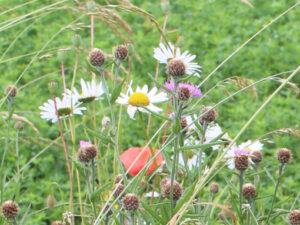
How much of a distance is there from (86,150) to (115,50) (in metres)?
0.18

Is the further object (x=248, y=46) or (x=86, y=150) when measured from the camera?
(x=248, y=46)

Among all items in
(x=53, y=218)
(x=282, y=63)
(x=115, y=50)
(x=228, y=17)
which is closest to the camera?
(x=115, y=50)

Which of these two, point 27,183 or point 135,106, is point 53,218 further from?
point 135,106

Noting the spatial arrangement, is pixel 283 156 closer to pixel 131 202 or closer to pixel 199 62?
pixel 131 202

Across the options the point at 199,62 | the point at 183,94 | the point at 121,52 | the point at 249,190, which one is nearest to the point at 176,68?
the point at 183,94

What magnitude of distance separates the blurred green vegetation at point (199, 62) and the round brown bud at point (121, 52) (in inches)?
37.1

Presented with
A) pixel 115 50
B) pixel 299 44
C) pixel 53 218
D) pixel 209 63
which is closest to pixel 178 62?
pixel 115 50

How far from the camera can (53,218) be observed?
6.41ft

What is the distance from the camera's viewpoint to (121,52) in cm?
101

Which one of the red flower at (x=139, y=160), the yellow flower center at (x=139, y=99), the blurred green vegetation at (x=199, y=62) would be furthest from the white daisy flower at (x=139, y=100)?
the blurred green vegetation at (x=199, y=62)

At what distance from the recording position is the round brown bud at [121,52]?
39.8 inches

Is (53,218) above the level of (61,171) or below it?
below

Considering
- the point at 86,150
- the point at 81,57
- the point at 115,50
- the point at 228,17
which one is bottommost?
the point at 86,150

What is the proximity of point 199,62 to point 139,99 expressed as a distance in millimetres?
2025
